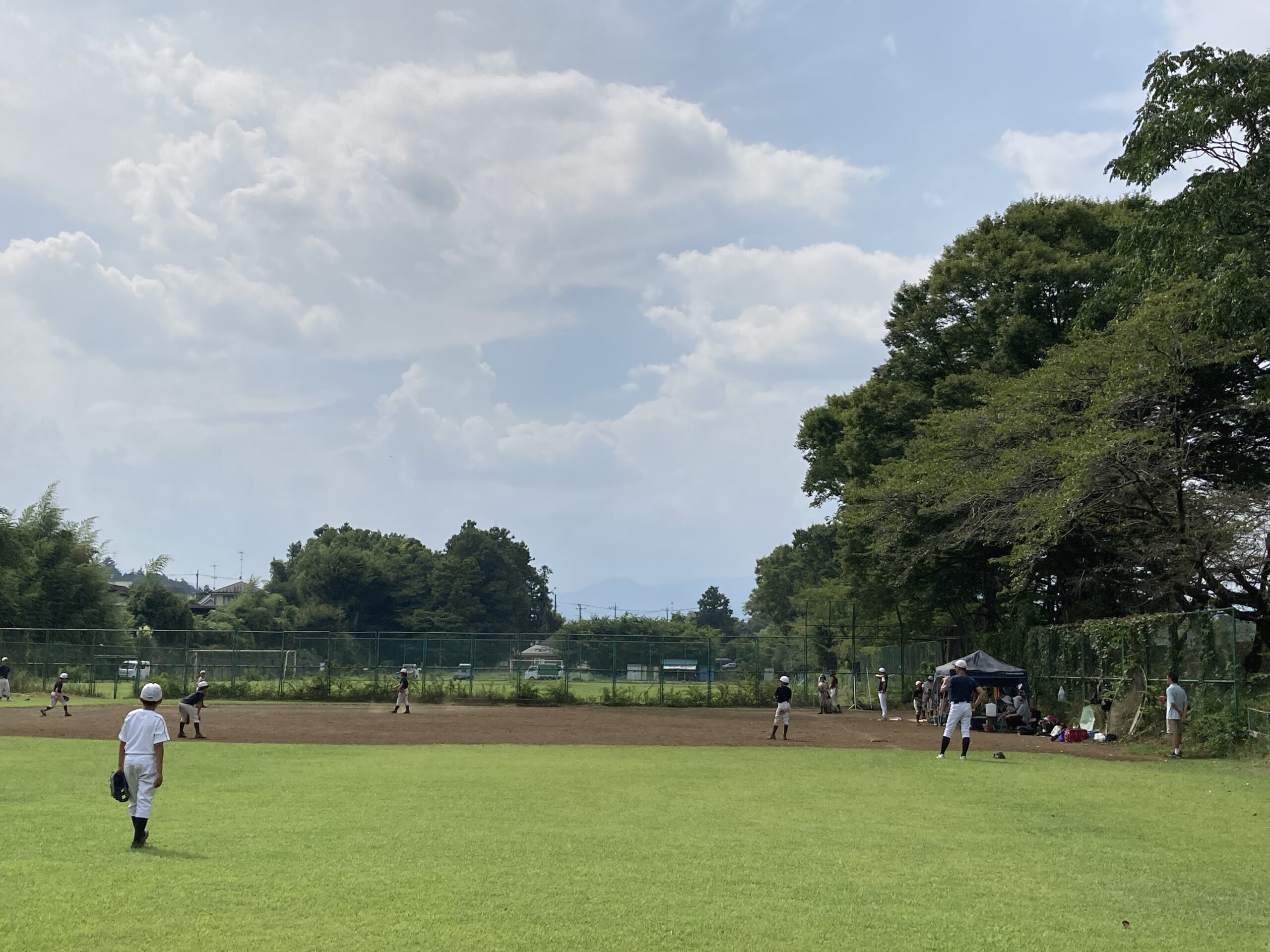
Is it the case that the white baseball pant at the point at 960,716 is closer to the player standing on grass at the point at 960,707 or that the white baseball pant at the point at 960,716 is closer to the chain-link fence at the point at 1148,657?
the player standing on grass at the point at 960,707

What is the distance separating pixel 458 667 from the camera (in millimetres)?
46094

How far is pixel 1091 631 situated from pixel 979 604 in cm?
1558

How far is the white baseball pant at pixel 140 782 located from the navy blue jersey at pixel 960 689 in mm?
14409

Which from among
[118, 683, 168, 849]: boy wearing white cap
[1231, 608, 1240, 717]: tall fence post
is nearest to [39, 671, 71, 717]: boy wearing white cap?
[118, 683, 168, 849]: boy wearing white cap

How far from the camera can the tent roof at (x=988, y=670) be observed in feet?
97.0

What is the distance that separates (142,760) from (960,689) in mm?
14531

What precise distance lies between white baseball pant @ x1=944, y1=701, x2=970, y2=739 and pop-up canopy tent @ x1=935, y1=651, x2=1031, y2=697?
31.7ft

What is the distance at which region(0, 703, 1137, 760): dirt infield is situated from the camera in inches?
951

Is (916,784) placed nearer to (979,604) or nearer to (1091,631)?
(1091,631)

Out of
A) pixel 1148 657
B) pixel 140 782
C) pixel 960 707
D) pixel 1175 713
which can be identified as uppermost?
pixel 1148 657

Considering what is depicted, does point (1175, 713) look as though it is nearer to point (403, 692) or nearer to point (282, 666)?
point (403, 692)

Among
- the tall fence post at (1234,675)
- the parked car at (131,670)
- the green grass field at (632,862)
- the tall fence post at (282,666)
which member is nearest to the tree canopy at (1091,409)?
the tall fence post at (1234,675)

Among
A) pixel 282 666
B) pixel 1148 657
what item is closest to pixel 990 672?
pixel 1148 657

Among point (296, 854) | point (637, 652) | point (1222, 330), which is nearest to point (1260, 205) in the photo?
point (1222, 330)
